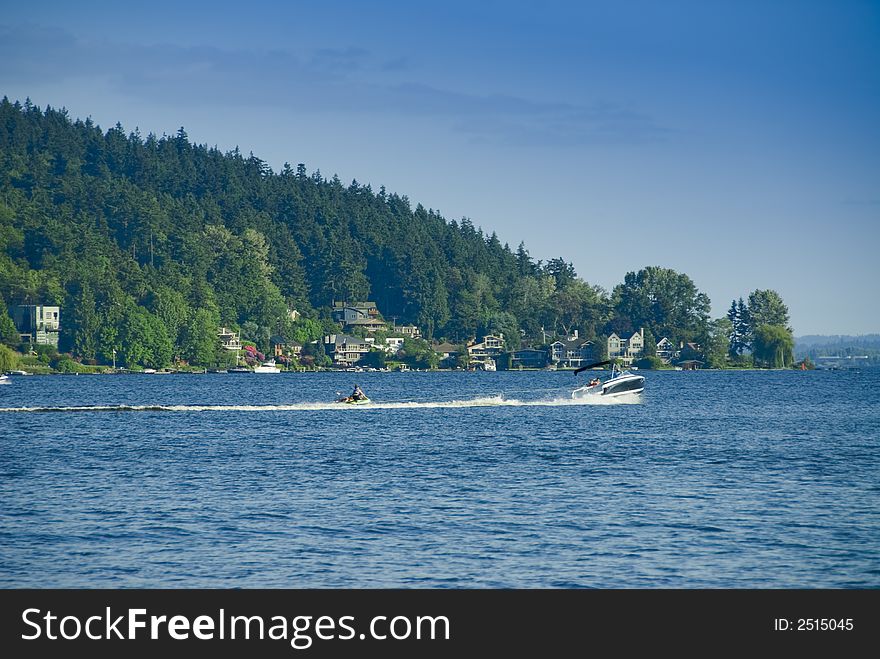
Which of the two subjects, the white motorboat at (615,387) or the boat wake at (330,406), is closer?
the boat wake at (330,406)

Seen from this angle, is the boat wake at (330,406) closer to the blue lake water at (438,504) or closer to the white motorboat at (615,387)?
the white motorboat at (615,387)

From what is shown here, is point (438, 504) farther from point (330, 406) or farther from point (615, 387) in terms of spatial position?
point (615, 387)

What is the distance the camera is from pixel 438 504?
43.8m

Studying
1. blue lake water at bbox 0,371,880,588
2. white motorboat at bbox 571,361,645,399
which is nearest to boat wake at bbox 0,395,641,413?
white motorboat at bbox 571,361,645,399

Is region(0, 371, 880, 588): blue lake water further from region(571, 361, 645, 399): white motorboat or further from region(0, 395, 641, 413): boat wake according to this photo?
region(571, 361, 645, 399): white motorboat

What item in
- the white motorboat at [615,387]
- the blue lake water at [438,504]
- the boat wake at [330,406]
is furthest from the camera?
the white motorboat at [615,387]

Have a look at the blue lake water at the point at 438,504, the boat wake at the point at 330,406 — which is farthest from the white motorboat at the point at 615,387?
the blue lake water at the point at 438,504

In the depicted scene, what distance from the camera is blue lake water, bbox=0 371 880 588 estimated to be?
32.2 m

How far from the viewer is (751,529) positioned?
3812 cm

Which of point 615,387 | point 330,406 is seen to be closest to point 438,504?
point 330,406

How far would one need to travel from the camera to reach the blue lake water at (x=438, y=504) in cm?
3219

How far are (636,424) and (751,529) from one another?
49086 mm
